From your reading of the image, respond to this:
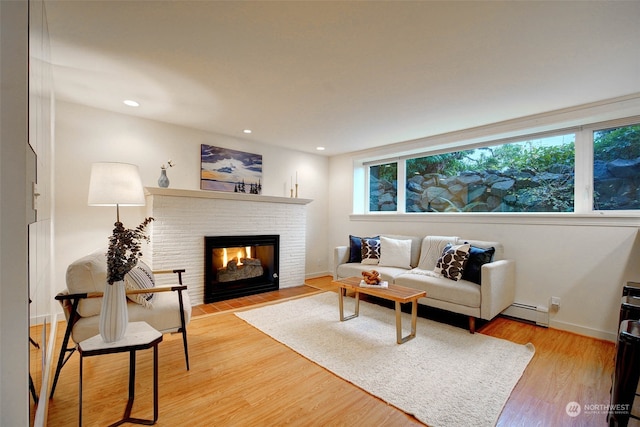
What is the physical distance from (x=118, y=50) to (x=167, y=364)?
2.41 meters

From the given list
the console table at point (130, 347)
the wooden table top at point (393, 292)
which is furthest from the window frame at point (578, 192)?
the console table at point (130, 347)

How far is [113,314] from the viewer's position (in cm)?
158

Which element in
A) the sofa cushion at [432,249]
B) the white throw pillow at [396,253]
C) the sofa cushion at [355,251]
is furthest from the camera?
the sofa cushion at [355,251]

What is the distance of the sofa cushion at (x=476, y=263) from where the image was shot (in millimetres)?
3078

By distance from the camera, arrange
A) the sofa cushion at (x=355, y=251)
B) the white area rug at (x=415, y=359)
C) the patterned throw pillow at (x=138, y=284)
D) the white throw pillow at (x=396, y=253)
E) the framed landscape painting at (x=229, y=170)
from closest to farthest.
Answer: the white area rug at (x=415, y=359) < the patterned throw pillow at (x=138, y=284) < the white throw pillow at (x=396, y=253) < the framed landscape painting at (x=229, y=170) < the sofa cushion at (x=355, y=251)

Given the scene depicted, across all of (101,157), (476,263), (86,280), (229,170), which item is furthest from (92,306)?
(476,263)

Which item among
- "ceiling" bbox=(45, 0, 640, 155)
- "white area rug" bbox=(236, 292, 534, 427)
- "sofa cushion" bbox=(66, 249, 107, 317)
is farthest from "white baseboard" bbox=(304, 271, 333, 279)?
"sofa cushion" bbox=(66, 249, 107, 317)

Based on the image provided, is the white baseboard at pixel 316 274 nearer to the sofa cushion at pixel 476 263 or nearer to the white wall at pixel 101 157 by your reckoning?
the white wall at pixel 101 157

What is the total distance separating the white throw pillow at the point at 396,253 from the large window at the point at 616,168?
2.07 m

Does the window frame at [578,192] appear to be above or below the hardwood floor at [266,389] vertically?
above

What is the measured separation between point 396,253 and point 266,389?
→ 2.58 meters

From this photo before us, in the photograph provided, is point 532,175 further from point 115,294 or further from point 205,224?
point 115,294

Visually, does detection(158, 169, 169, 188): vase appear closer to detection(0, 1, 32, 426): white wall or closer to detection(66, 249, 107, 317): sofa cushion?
detection(66, 249, 107, 317): sofa cushion

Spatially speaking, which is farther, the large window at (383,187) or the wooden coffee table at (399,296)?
the large window at (383,187)
